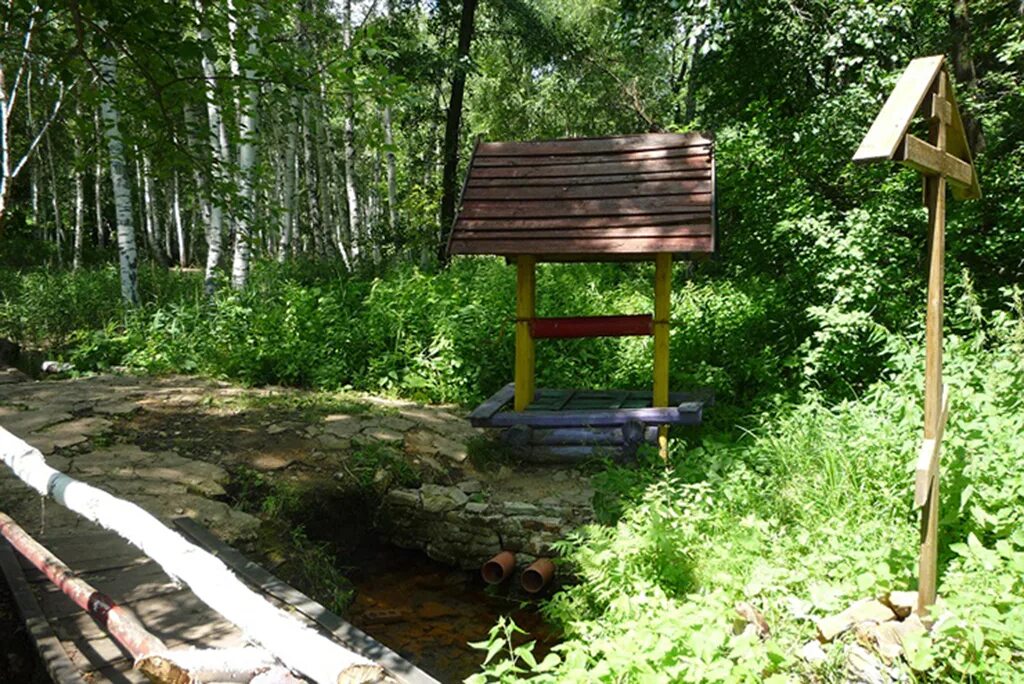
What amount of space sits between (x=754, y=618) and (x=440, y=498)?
3.49m

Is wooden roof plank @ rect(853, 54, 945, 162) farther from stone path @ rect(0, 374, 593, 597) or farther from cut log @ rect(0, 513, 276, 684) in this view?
stone path @ rect(0, 374, 593, 597)

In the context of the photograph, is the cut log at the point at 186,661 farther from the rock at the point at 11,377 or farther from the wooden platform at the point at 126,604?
the rock at the point at 11,377

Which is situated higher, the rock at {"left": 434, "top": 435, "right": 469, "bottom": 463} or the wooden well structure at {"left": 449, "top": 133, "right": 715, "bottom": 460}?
the wooden well structure at {"left": 449, "top": 133, "right": 715, "bottom": 460}

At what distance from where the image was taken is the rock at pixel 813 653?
131 inches

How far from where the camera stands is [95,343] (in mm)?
10859

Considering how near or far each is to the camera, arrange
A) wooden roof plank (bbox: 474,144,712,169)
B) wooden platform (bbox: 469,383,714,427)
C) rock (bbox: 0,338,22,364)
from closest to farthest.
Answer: wooden platform (bbox: 469,383,714,427), wooden roof plank (bbox: 474,144,712,169), rock (bbox: 0,338,22,364)

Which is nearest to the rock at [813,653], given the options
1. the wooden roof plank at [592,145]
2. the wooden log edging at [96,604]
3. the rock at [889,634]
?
the rock at [889,634]

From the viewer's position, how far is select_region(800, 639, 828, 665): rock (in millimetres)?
3326

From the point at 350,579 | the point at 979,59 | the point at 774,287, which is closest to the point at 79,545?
the point at 350,579

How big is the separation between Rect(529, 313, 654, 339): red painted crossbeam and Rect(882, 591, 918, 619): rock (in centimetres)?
370

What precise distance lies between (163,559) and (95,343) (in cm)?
926

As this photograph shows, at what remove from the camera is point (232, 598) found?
8.38ft

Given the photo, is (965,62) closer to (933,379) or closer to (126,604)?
(933,379)

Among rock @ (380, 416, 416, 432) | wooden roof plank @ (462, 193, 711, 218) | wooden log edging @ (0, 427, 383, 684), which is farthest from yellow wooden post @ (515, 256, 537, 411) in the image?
wooden log edging @ (0, 427, 383, 684)
